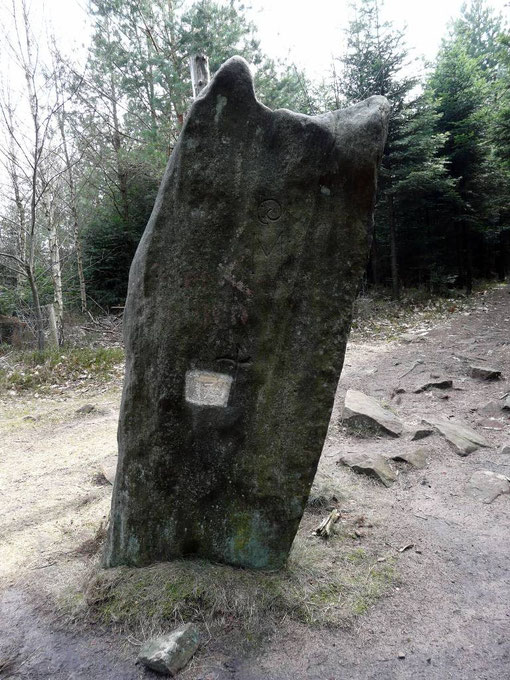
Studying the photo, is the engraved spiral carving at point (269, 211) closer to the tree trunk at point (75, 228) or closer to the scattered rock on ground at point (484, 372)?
the scattered rock on ground at point (484, 372)

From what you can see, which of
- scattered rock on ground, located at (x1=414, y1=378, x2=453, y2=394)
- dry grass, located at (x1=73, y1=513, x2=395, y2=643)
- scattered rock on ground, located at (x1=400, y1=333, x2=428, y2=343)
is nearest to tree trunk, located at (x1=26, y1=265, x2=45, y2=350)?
scattered rock on ground, located at (x1=414, y1=378, x2=453, y2=394)

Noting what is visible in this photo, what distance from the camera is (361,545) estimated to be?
285 cm

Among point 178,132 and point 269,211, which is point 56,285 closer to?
point 178,132

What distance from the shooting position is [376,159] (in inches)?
85.5

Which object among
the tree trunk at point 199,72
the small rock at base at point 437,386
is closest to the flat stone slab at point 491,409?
the small rock at base at point 437,386

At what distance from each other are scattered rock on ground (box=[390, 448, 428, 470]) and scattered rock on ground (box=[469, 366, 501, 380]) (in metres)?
2.39

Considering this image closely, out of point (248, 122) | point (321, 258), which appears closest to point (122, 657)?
→ point (321, 258)

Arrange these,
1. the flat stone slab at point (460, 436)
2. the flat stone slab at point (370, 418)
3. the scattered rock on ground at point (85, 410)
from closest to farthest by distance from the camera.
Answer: the flat stone slab at point (460, 436)
the flat stone slab at point (370, 418)
the scattered rock on ground at point (85, 410)

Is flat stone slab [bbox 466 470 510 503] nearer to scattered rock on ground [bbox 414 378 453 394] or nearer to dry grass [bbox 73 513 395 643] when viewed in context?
dry grass [bbox 73 513 395 643]

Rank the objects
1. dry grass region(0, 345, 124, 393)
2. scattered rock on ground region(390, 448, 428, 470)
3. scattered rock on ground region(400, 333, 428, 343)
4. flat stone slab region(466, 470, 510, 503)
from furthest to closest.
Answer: scattered rock on ground region(400, 333, 428, 343)
dry grass region(0, 345, 124, 393)
scattered rock on ground region(390, 448, 428, 470)
flat stone slab region(466, 470, 510, 503)

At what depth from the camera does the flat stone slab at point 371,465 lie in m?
3.74

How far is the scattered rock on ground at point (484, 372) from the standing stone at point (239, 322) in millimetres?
4454

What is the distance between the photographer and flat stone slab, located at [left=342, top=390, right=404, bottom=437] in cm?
462

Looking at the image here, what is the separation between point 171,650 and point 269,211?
6.39 feet
